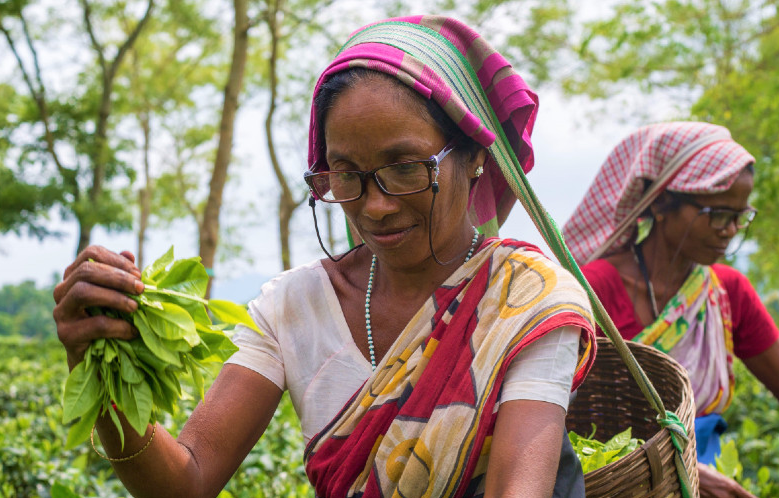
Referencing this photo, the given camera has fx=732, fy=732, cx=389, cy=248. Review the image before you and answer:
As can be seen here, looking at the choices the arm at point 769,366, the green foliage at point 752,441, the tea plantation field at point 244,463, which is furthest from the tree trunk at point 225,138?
the arm at point 769,366

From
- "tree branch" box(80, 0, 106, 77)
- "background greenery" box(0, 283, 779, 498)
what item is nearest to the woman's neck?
"background greenery" box(0, 283, 779, 498)

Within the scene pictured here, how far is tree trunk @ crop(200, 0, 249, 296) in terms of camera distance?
6668mm

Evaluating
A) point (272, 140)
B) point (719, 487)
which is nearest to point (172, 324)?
point (719, 487)

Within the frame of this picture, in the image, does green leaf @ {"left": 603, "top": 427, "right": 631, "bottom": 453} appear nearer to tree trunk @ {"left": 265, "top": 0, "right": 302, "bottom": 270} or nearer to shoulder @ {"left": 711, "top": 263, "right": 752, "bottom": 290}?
shoulder @ {"left": 711, "top": 263, "right": 752, "bottom": 290}

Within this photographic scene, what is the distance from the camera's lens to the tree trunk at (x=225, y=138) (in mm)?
6668

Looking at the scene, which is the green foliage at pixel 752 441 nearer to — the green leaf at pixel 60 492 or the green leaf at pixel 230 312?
the green leaf at pixel 230 312

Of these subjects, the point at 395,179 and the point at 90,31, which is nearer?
the point at 395,179

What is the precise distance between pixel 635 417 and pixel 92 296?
1760 mm

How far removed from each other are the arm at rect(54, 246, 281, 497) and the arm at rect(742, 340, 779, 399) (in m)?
2.32

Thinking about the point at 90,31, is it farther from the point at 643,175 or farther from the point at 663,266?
the point at 663,266

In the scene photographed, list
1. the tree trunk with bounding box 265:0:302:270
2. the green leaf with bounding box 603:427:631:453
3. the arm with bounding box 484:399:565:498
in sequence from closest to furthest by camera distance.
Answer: the arm with bounding box 484:399:565:498
the green leaf with bounding box 603:427:631:453
the tree trunk with bounding box 265:0:302:270

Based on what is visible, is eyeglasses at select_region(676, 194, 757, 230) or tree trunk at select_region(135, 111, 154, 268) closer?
eyeglasses at select_region(676, 194, 757, 230)

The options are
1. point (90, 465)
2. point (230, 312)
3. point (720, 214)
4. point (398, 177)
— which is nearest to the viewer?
point (230, 312)

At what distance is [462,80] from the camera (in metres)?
1.84
